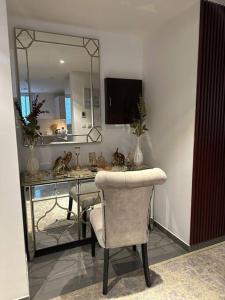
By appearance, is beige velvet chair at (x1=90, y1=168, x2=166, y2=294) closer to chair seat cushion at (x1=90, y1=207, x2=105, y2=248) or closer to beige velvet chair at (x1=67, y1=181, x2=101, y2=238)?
chair seat cushion at (x1=90, y1=207, x2=105, y2=248)

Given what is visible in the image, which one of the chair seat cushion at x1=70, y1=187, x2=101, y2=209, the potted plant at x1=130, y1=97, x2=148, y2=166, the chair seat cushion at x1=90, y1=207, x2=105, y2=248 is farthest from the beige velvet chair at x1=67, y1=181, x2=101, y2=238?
the potted plant at x1=130, y1=97, x2=148, y2=166

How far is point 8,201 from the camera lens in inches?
59.6

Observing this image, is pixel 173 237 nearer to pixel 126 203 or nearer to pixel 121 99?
pixel 126 203

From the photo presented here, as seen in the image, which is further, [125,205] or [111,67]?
[111,67]

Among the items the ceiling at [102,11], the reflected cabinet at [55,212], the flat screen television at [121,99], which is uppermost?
the ceiling at [102,11]

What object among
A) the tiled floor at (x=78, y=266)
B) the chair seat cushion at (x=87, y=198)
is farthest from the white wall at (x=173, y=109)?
→ the chair seat cushion at (x=87, y=198)

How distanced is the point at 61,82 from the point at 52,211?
55.0 inches

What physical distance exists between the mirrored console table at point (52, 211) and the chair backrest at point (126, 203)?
2.27ft

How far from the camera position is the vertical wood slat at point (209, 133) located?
202 centimetres

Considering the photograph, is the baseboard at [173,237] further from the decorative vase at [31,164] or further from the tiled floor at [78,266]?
the decorative vase at [31,164]

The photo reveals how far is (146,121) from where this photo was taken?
288 centimetres

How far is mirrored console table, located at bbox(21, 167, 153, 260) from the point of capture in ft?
6.81

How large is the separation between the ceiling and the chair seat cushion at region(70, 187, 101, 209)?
1723mm

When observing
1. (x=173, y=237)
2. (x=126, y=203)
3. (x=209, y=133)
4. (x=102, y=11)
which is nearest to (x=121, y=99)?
(x=102, y=11)
